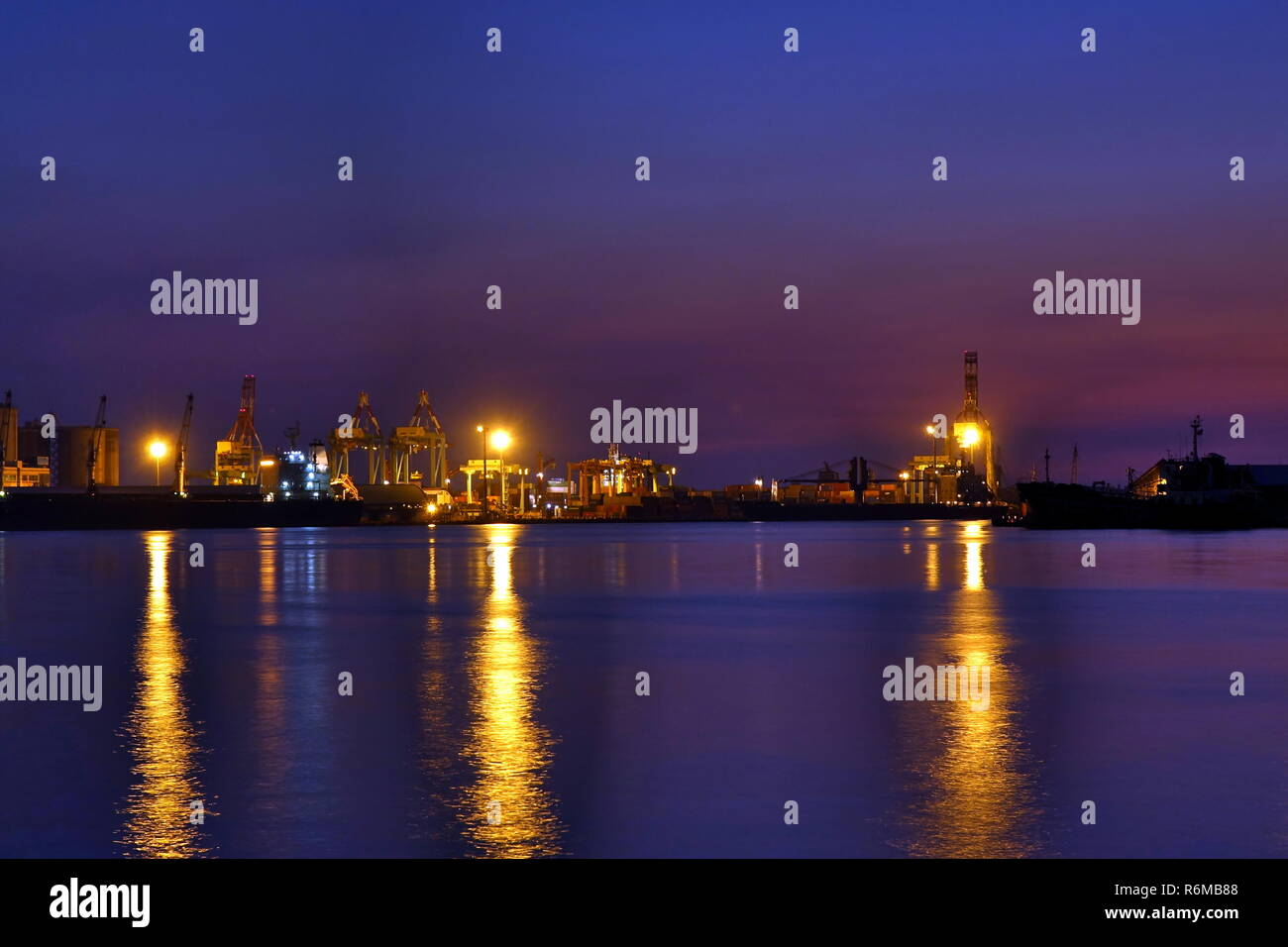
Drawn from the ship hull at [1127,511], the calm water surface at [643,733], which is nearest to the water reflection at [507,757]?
the calm water surface at [643,733]

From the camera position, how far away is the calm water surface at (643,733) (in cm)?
1027

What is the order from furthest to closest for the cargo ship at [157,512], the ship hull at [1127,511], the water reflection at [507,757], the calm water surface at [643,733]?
the cargo ship at [157,512], the ship hull at [1127,511], the calm water surface at [643,733], the water reflection at [507,757]

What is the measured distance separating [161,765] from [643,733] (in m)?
5.26

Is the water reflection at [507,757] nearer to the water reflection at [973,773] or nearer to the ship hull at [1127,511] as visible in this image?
the water reflection at [973,773]

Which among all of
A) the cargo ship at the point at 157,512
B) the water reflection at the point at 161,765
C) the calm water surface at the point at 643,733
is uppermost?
the cargo ship at the point at 157,512

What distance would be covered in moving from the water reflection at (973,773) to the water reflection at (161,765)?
5.78m

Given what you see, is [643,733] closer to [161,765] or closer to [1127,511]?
[161,765]

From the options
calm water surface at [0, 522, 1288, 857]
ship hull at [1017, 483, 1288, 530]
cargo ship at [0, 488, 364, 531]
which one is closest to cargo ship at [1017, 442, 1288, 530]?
ship hull at [1017, 483, 1288, 530]

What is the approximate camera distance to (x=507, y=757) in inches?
514

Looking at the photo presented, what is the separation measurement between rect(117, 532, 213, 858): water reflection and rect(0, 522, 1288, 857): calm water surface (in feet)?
0.16

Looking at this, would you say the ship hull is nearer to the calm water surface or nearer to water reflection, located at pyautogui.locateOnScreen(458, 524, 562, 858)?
the calm water surface

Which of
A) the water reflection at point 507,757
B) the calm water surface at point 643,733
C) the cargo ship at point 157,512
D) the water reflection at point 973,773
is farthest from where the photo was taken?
the cargo ship at point 157,512
